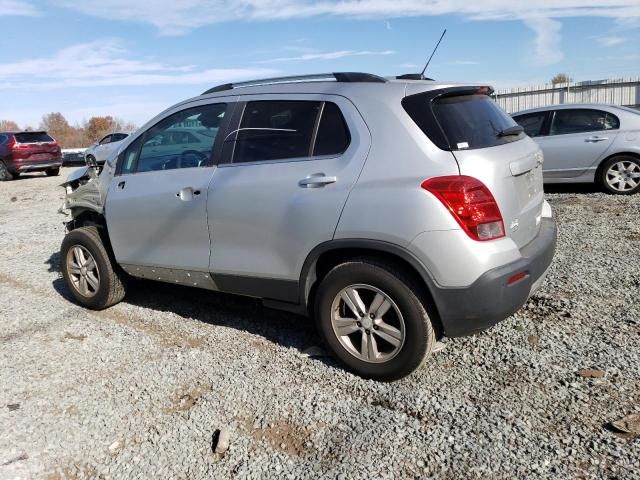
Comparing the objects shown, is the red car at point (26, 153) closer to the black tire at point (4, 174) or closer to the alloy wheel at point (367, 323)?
the black tire at point (4, 174)

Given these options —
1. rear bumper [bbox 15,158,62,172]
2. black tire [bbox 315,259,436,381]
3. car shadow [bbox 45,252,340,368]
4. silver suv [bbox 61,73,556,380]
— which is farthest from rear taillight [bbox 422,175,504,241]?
rear bumper [bbox 15,158,62,172]

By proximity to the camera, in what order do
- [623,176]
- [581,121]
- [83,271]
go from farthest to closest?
[581,121], [623,176], [83,271]

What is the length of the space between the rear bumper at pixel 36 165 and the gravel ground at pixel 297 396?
15.7m

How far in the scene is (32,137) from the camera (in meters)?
18.9

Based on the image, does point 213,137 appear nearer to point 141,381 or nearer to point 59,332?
point 141,381

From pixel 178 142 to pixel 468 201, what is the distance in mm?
2463

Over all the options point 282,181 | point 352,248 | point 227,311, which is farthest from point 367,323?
point 227,311

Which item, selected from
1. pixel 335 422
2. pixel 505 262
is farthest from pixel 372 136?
pixel 335 422

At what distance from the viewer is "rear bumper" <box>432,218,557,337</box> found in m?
2.95

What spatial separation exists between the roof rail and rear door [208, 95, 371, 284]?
177mm

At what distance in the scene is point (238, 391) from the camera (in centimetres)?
338

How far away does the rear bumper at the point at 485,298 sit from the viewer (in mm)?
2947

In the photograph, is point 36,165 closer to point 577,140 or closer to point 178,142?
point 178,142

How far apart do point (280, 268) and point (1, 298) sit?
3.58 m
